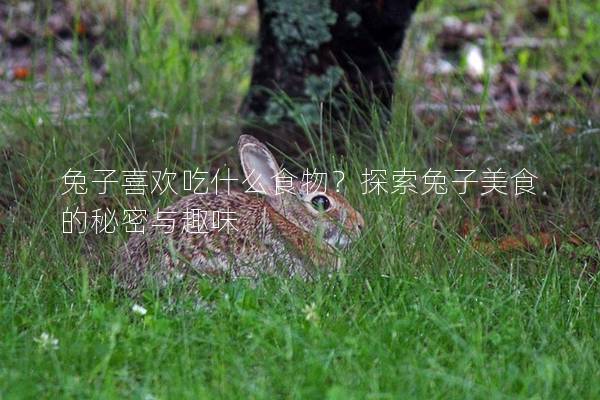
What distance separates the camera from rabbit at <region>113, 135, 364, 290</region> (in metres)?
4.77

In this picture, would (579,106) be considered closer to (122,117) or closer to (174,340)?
(122,117)

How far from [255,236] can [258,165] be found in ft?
1.63

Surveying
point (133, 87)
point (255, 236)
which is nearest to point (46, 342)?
point (255, 236)

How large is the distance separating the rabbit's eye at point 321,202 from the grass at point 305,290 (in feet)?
0.60

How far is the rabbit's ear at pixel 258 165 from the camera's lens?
17.4 ft

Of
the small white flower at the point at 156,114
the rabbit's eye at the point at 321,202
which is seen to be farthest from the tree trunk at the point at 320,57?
the rabbit's eye at the point at 321,202

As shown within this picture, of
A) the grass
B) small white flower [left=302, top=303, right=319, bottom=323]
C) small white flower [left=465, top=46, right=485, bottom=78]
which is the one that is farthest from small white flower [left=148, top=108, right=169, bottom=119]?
small white flower [left=465, top=46, right=485, bottom=78]

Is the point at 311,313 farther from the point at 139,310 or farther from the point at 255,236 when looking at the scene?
the point at 255,236

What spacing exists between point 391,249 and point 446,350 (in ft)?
2.69

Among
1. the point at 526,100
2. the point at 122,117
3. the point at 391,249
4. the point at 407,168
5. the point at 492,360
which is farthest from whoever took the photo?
the point at 526,100

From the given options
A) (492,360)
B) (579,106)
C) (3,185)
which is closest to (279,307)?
(492,360)

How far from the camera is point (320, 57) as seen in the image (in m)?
6.52

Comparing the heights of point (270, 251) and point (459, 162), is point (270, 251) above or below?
above

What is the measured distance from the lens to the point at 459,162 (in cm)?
657
